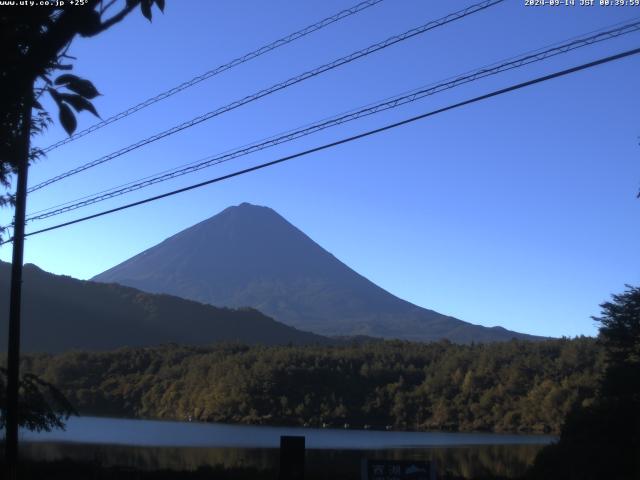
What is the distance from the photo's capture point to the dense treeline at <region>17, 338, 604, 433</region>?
255 ft

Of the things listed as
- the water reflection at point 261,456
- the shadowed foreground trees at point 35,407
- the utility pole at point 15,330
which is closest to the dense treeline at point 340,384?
the water reflection at point 261,456

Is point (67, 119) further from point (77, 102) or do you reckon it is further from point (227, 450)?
point (227, 450)

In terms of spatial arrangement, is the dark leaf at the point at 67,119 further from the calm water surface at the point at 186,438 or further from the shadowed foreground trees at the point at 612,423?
the calm water surface at the point at 186,438

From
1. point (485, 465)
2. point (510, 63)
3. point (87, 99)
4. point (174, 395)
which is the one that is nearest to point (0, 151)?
point (87, 99)

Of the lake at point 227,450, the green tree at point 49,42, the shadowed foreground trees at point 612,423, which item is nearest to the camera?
the green tree at point 49,42

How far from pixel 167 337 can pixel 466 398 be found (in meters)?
58.1

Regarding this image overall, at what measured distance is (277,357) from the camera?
87750 mm

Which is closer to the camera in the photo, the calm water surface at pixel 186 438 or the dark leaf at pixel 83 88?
the dark leaf at pixel 83 88

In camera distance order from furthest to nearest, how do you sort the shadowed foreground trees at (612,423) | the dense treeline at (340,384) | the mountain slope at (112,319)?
the mountain slope at (112,319) < the dense treeline at (340,384) < the shadowed foreground trees at (612,423)

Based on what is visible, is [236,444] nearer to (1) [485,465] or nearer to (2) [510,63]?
(1) [485,465]

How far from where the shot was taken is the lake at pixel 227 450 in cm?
3444

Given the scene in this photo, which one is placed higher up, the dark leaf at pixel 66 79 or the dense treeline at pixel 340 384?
the dark leaf at pixel 66 79

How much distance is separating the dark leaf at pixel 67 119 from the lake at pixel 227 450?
2532 centimetres

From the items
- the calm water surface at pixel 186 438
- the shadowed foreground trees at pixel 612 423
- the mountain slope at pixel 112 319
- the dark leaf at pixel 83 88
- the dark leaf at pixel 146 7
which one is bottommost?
the calm water surface at pixel 186 438
